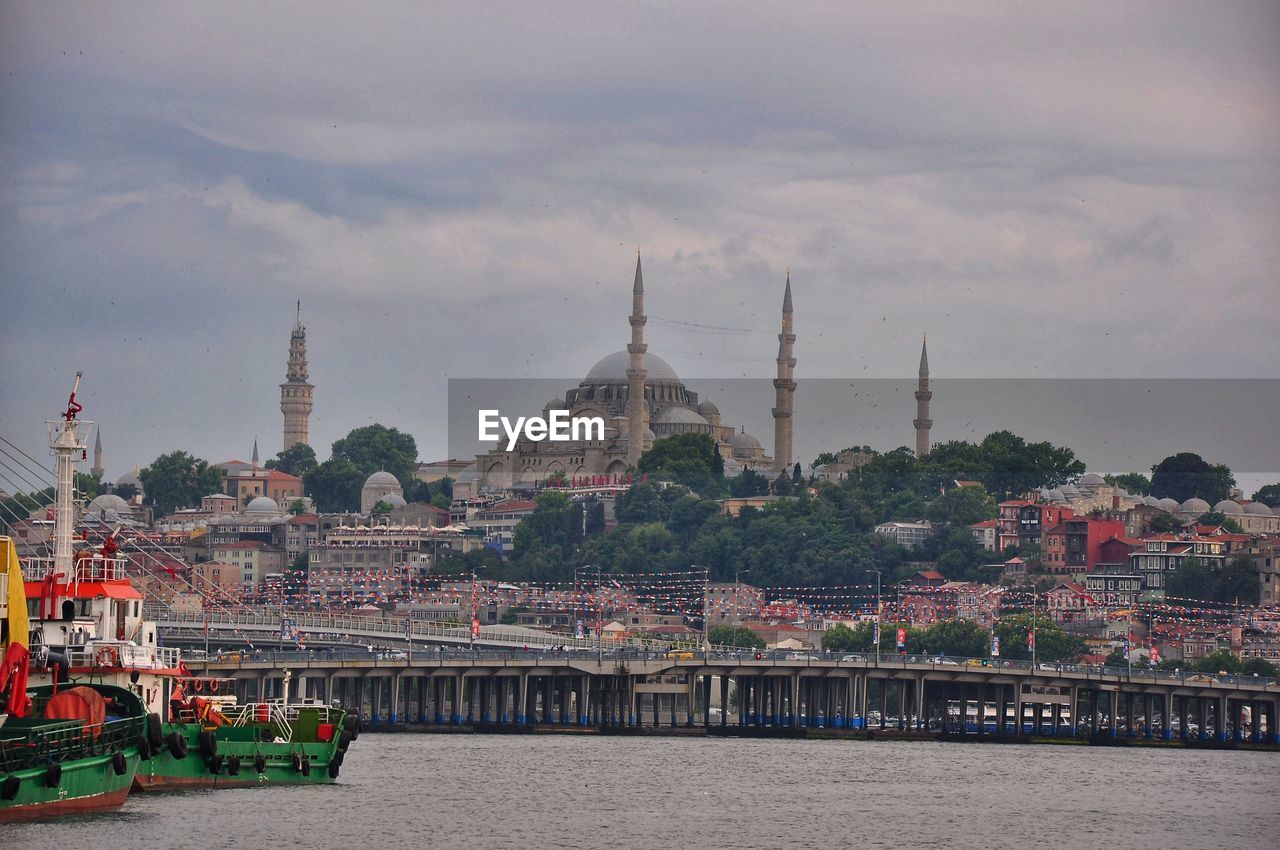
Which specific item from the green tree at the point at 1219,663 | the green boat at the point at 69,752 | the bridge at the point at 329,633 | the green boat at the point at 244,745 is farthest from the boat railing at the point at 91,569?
the green tree at the point at 1219,663

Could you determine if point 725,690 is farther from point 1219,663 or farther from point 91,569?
point 91,569

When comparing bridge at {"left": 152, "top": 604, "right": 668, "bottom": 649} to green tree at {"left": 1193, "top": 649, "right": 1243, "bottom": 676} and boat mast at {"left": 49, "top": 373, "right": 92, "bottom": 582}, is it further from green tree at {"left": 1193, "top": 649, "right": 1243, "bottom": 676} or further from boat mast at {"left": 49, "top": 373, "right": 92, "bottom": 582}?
boat mast at {"left": 49, "top": 373, "right": 92, "bottom": 582}

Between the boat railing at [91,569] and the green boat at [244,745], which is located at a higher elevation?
the boat railing at [91,569]

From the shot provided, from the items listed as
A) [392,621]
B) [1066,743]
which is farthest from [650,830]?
[392,621]

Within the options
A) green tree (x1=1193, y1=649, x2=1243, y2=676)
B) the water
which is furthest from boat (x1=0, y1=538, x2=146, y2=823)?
green tree (x1=1193, y1=649, x2=1243, y2=676)

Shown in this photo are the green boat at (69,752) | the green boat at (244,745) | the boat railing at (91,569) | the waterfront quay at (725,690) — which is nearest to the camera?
the green boat at (69,752)

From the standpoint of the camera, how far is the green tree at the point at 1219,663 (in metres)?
177

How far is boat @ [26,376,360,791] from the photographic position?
3236 inches

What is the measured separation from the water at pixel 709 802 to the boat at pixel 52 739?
26.3 inches

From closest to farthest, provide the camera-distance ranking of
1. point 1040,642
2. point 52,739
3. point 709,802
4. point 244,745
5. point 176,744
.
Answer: point 52,739
point 176,744
point 244,745
point 709,802
point 1040,642

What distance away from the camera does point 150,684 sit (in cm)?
8444

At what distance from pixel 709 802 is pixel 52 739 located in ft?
88.9

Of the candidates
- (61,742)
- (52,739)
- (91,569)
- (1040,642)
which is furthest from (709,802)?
(1040,642)

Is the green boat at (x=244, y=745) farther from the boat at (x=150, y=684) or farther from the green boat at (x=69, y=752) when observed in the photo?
the green boat at (x=69, y=752)
